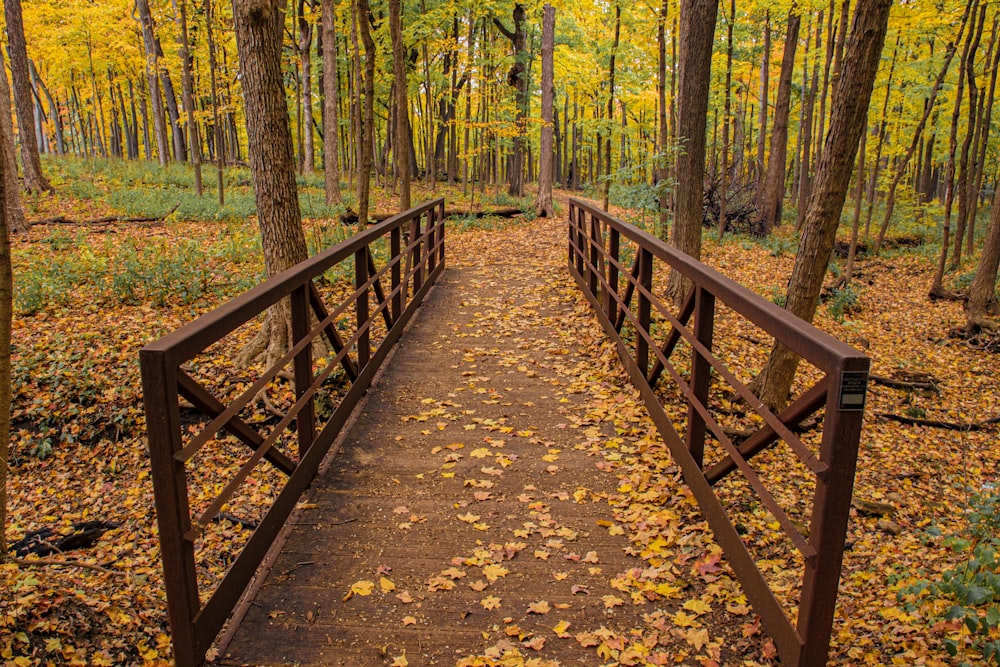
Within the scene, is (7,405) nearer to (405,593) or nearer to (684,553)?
(405,593)

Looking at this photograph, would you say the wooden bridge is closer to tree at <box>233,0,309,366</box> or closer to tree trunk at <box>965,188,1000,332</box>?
tree at <box>233,0,309,366</box>

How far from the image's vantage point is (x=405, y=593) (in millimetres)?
3262

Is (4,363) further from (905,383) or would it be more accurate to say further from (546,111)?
(546,111)

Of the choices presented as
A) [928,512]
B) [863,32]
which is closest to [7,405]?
[863,32]

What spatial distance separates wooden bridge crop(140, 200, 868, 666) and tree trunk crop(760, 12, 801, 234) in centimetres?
1327

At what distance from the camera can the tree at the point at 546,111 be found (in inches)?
695

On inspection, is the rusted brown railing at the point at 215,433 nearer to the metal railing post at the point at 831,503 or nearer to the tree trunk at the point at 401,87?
the metal railing post at the point at 831,503

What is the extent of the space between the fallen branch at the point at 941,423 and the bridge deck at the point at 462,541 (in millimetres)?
4069

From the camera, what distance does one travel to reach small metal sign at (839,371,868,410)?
7.37 feet

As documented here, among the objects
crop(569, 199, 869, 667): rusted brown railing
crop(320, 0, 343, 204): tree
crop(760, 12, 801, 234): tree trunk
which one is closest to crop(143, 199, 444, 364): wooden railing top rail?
crop(569, 199, 869, 667): rusted brown railing

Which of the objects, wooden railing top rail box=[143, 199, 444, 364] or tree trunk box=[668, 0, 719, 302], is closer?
wooden railing top rail box=[143, 199, 444, 364]

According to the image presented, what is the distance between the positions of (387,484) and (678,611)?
206 cm

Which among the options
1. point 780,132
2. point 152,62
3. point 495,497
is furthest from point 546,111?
point 495,497

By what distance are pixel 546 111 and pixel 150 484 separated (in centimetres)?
1451
